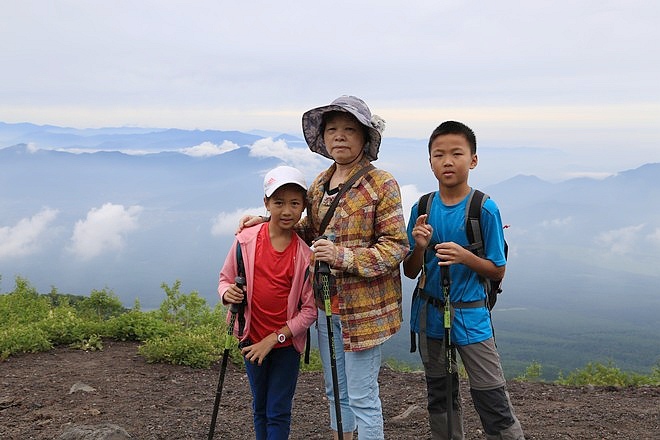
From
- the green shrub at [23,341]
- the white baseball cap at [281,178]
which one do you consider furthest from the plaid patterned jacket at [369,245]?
the green shrub at [23,341]

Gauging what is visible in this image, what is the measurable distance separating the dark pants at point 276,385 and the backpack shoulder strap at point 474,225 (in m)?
1.35

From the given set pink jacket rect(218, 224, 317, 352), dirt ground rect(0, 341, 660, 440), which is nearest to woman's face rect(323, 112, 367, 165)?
pink jacket rect(218, 224, 317, 352)

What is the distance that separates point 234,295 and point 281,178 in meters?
0.80

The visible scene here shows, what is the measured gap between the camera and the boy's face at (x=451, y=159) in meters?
3.97

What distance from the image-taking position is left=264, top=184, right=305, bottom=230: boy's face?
4.11m

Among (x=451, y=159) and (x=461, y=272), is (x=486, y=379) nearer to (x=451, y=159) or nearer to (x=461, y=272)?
(x=461, y=272)

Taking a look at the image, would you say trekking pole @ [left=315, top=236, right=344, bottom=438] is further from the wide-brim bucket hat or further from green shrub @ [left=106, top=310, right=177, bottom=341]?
green shrub @ [left=106, top=310, right=177, bottom=341]

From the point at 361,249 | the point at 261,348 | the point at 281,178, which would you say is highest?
the point at 281,178

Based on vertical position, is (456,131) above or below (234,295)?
above

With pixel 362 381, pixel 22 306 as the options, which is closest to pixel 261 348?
pixel 362 381

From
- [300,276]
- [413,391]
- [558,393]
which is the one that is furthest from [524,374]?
[300,276]

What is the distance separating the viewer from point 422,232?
391cm

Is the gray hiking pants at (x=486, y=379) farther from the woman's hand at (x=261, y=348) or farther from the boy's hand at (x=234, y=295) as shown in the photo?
the boy's hand at (x=234, y=295)

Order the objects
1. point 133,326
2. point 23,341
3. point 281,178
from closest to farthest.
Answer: point 281,178 → point 23,341 → point 133,326
